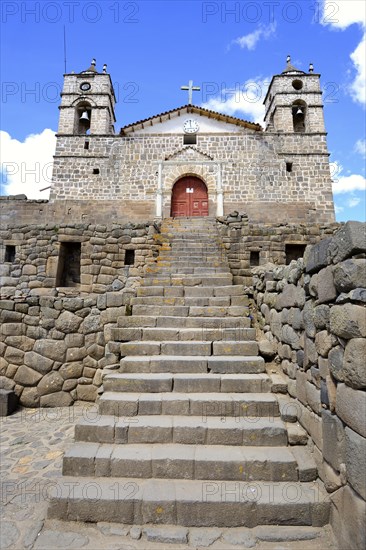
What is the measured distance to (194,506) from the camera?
8.00ft

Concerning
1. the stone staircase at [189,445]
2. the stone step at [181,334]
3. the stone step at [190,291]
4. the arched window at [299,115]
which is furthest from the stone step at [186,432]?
the arched window at [299,115]

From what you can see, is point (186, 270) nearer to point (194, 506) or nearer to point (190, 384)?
point (190, 384)

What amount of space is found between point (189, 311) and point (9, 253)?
6555 mm

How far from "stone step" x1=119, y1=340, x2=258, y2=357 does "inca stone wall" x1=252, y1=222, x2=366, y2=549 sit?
842 millimetres

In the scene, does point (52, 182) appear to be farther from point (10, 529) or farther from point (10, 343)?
point (10, 529)

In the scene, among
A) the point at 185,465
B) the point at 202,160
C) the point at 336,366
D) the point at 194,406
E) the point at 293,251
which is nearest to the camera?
the point at 336,366

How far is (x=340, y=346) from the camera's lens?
2.32 meters

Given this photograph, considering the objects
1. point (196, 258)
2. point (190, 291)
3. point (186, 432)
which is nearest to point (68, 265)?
point (196, 258)

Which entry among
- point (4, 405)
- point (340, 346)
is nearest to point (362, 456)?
point (340, 346)

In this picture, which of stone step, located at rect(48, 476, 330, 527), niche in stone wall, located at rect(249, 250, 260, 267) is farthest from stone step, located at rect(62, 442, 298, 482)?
niche in stone wall, located at rect(249, 250, 260, 267)

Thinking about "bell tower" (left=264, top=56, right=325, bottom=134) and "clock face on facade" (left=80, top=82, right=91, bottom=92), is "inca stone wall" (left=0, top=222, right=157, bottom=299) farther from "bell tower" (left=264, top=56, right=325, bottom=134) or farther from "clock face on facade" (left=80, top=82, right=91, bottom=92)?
"bell tower" (left=264, top=56, right=325, bottom=134)

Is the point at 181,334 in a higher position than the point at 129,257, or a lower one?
lower

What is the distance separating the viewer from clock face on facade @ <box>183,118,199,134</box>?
16.1 meters

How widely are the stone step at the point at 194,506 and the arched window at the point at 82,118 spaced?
696 inches
